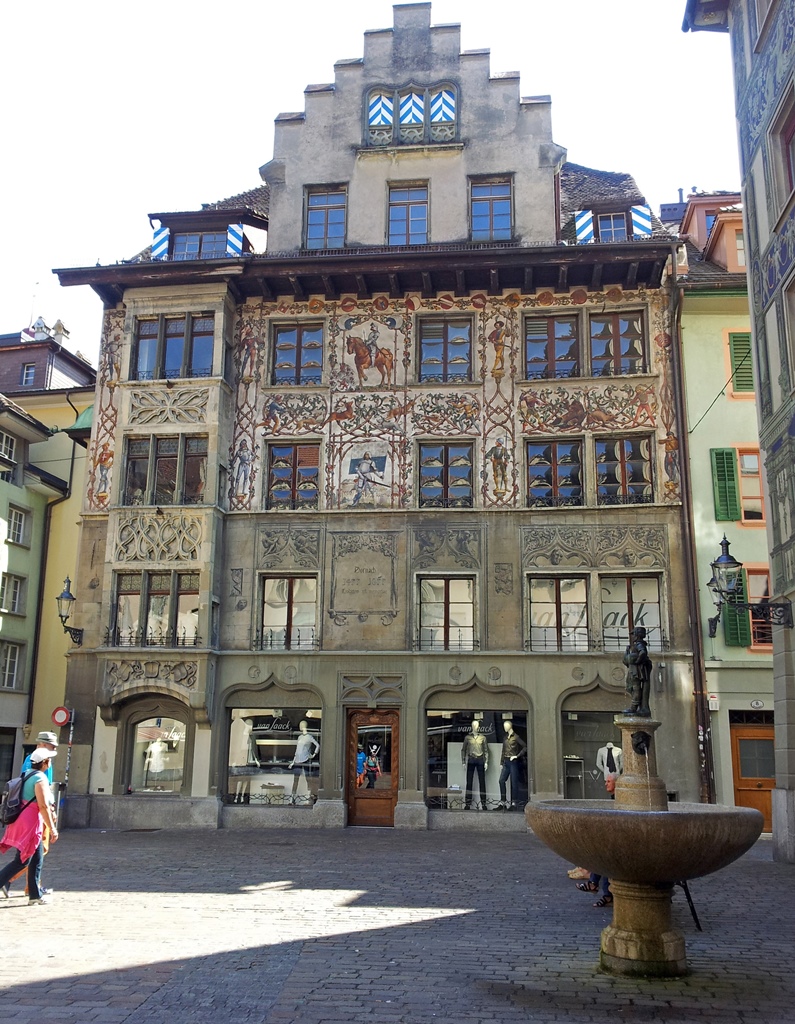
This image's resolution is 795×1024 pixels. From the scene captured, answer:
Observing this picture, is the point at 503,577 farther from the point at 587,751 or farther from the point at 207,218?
the point at 207,218

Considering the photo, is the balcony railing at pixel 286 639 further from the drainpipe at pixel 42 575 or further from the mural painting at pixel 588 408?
the drainpipe at pixel 42 575

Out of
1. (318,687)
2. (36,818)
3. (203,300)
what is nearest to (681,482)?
(318,687)

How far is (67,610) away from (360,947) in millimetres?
16043

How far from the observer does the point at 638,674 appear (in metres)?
10.1

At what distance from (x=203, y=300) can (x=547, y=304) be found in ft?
29.2

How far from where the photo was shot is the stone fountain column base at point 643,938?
26.1 ft

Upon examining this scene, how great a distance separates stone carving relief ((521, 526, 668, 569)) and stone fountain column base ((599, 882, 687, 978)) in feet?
48.2

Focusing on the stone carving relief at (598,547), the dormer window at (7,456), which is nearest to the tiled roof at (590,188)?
the stone carving relief at (598,547)

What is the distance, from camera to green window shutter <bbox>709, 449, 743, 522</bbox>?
22938mm

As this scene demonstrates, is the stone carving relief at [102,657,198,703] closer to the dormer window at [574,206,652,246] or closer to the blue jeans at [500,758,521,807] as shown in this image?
the blue jeans at [500,758,521,807]

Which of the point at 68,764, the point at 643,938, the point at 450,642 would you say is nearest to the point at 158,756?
the point at 68,764

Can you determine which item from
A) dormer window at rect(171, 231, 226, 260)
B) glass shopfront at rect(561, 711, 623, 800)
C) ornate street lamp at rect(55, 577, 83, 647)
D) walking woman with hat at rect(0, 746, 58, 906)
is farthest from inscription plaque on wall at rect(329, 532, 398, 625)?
walking woman with hat at rect(0, 746, 58, 906)

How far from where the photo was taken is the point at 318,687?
22.6 metres

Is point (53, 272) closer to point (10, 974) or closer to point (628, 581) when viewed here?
point (628, 581)
